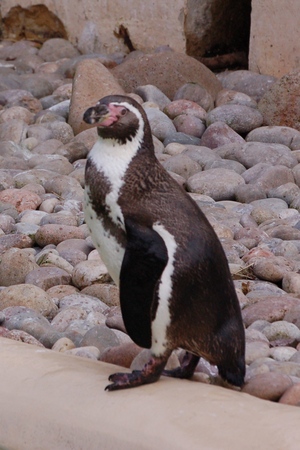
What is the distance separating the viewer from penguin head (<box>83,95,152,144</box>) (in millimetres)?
3301

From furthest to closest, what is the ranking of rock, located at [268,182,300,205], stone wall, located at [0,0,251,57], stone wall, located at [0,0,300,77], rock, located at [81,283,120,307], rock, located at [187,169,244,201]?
1. stone wall, located at [0,0,251,57]
2. stone wall, located at [0,0,300,77]
3. rock, located at [187,169,244,201]
4. rock, located at [268,182,300,205]
5. rock, located at [81,283,120,307]

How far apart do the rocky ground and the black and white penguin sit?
10.5 inches

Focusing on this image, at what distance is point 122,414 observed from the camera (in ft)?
10.3

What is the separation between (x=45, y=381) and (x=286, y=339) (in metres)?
1.34

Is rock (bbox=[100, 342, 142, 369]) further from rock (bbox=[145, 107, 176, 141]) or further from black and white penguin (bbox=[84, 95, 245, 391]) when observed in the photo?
rock (bbox=[145, 107, 176, 141])

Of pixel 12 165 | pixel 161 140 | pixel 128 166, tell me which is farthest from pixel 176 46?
pixel 128 166

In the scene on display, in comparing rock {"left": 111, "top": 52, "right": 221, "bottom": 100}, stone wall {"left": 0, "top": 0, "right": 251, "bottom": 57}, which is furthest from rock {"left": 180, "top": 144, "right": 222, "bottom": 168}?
stone wall {"left": 0, "top": 0, "right": 251, "bottom": 57}

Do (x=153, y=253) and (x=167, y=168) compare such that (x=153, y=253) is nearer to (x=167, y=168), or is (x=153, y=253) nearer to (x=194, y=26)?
(x=167, y=168)

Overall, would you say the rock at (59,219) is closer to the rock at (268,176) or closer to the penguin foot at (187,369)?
the rock at (268,176)

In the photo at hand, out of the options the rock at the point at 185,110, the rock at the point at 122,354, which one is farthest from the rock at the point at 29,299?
the rock at the point at 185,110

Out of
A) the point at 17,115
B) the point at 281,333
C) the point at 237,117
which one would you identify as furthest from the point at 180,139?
the point at 281,333

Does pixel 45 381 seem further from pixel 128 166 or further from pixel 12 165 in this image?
pixel 12 165

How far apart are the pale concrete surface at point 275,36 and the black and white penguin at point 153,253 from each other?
19.2 ft

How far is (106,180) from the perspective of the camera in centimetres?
330
